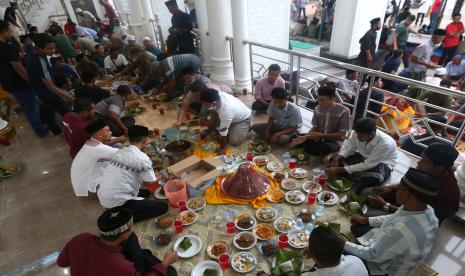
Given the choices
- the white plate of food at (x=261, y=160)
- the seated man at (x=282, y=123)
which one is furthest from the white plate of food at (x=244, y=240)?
the seated man at (x=282, y=123)

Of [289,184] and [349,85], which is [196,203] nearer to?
[289,184]

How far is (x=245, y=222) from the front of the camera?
292 centimetres

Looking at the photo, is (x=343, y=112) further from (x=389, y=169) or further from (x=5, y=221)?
(x=5, y=221)

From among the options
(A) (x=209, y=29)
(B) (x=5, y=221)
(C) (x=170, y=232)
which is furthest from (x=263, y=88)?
(B) (x=5, y=221)

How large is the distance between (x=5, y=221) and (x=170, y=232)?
7.22 ft

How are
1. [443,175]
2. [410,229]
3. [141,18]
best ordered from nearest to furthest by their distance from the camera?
[410,229]
[443,175]
[141,18]

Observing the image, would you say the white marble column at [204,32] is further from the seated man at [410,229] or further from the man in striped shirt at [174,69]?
the seated man at [410,229]

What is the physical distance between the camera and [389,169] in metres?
3.29

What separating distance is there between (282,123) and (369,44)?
400 cm

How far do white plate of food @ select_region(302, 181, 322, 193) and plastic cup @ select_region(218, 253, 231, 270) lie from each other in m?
1.30

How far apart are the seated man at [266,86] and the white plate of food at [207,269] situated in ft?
11.0

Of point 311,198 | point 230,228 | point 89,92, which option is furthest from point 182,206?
point 89,92

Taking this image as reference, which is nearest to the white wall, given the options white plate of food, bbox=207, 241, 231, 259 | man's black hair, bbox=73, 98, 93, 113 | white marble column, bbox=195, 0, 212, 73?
white marble column, bbox=195, 0, 212, 73

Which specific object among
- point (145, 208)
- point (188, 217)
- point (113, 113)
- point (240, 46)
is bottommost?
point (188, 217)
